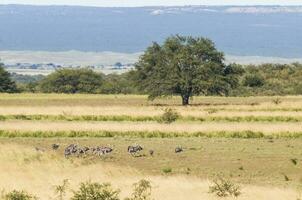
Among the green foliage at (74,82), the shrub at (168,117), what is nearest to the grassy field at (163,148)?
the shrub at (168,117)

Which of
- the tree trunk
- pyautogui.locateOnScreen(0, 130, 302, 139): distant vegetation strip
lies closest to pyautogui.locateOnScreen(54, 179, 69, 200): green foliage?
pyautogui.locateOnScreen(0, 130, 302, 139): distant vegetation strip

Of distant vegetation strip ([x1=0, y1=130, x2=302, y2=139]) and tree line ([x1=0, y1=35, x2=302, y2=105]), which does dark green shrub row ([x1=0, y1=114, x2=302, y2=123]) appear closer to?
distant vegetation strip ([x1=0, y1=130, x2=302, y2=139])

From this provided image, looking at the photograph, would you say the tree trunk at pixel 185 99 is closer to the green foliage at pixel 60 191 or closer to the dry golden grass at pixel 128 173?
the dry golden grass at pixel 128 173

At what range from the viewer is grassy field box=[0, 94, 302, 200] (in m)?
28.4

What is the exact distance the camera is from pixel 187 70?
70250 mm

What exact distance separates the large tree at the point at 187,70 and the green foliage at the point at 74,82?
122 feet

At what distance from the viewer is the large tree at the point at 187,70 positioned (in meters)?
69.3

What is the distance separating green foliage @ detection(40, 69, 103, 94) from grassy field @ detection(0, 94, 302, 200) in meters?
46.4

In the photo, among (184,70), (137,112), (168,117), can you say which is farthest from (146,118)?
(184,70)

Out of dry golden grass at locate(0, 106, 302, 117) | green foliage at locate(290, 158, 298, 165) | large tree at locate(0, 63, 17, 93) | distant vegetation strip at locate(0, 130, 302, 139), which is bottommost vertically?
green foliage at locate(290, 158, 298, 165)

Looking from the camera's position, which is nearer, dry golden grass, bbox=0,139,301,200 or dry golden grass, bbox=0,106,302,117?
dry golden grass, bbox=0,139,301,200

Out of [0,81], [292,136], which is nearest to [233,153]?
[292,136]

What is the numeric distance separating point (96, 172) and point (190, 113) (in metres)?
26.9

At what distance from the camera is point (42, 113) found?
→ 193ft
